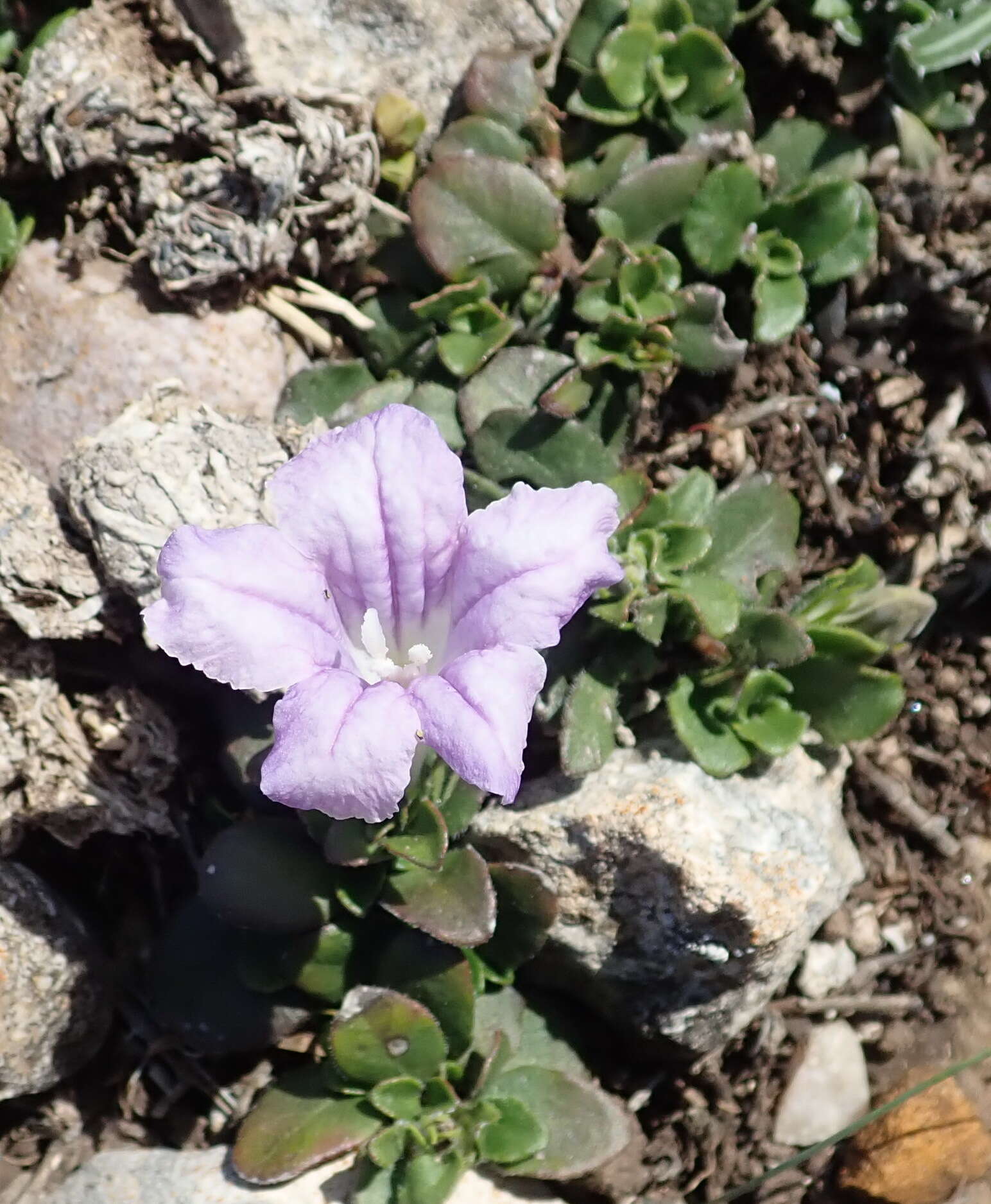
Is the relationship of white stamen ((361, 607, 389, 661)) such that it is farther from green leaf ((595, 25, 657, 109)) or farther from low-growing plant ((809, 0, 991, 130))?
low-growing plant ((809, 0, 991, 130))

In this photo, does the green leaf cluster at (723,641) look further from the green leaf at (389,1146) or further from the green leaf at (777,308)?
the green leaf at (389,1146)

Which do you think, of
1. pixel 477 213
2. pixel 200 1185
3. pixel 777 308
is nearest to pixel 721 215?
pixel 777 308

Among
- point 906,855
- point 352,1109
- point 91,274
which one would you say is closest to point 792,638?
point 906,855

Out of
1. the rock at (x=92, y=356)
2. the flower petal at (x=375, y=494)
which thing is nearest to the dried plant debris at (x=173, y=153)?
the rock at (x=92, y=356)

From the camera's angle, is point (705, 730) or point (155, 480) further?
point (705, 730)

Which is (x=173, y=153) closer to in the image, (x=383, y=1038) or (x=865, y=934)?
(x=383, y=1038)
